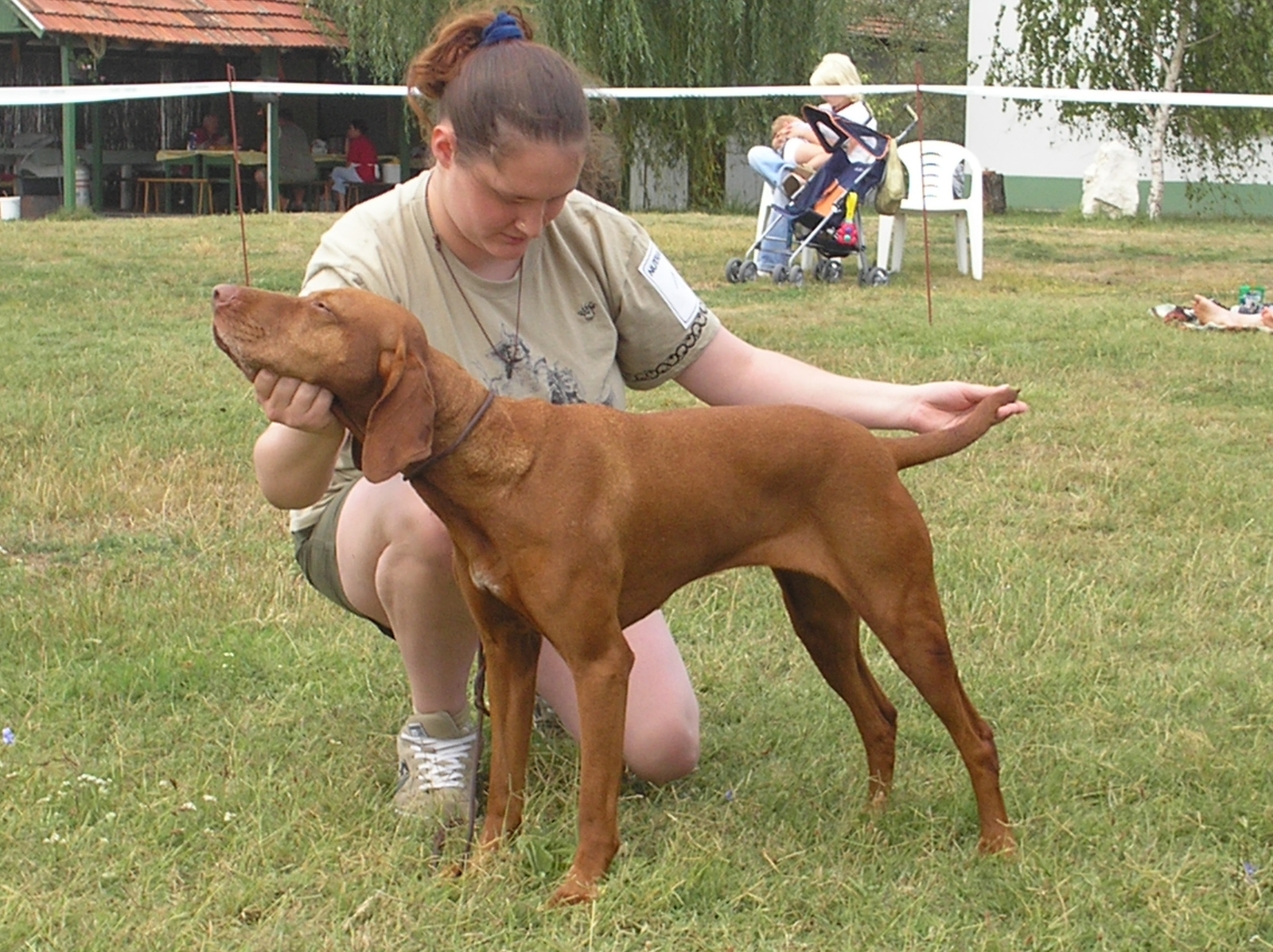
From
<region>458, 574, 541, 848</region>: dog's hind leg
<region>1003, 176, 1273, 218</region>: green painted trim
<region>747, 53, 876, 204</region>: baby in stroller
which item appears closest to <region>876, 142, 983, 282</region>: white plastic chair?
<region>747, 53, 876, 204</region>: baby in stroller

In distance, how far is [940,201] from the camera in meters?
13.5

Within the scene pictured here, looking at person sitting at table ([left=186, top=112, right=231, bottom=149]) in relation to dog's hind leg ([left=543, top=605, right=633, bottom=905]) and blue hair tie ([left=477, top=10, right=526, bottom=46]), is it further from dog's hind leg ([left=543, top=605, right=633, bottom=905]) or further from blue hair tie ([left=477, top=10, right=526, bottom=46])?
dog's hind leg ([left=543, top=605, right=633, bottom=905])

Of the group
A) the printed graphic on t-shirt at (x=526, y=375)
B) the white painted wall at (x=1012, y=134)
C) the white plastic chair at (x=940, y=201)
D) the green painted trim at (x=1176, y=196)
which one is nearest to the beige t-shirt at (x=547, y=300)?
the printed graphic on t-shirt at (x=526, y=375)

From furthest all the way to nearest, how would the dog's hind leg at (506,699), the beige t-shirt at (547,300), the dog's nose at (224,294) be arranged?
the beige t-shirt at (547,300), the dog's hind leg at (506,699), the dog's nose at (224,294)

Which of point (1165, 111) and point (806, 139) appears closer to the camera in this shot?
point (806, 139)

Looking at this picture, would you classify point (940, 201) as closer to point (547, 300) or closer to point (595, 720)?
point (547, 300)

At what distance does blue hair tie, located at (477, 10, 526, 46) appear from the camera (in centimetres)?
315

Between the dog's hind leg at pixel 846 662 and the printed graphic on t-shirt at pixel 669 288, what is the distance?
658mm

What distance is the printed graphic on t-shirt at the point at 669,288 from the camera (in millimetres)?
3533

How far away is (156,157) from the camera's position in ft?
73.2

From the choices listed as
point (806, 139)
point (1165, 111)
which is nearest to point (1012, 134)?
point (1165, 111)

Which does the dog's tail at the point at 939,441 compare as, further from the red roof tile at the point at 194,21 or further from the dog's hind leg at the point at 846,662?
the red roof tile at the point at 194,21

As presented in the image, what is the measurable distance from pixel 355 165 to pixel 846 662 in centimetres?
2041

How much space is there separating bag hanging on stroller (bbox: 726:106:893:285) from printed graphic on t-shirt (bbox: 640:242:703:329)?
8229mm
